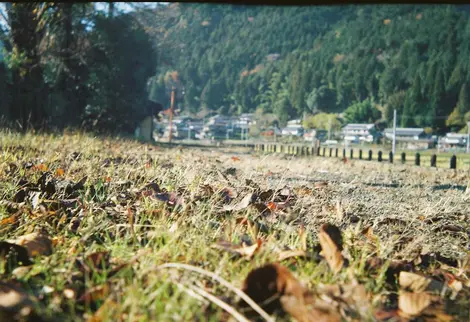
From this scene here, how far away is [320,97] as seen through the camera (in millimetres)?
101438

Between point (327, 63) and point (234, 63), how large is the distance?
41677mm

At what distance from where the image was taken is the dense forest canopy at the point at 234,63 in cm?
1635

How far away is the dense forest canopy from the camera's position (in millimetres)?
16350

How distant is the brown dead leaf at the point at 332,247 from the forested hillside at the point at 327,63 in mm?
69806

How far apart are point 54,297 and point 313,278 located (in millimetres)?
664

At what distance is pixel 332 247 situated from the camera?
140cm

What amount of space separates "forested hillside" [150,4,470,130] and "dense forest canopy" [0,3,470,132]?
0.30 m

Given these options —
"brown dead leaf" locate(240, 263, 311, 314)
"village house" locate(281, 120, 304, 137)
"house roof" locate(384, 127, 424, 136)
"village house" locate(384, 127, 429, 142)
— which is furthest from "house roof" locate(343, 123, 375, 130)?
"brown dead leaf" locate(240, 263, 311, 314)

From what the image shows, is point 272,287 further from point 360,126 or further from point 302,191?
point 360,126

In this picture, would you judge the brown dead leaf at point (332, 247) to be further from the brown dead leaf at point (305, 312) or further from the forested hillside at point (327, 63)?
the forested hillside at point (327, 63)

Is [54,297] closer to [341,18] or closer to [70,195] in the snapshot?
[70,195]

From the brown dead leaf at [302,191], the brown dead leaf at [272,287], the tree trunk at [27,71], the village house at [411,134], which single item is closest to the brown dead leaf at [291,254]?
the brown dead leaf at [272,287]

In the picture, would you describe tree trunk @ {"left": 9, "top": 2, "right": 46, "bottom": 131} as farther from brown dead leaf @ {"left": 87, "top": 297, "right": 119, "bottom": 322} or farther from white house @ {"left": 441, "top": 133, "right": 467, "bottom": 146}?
white house @ {"left": 441, "top": 133, "right": 467, "bottom": 146}

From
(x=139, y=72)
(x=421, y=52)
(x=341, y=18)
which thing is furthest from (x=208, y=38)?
(x=139, y=72)
